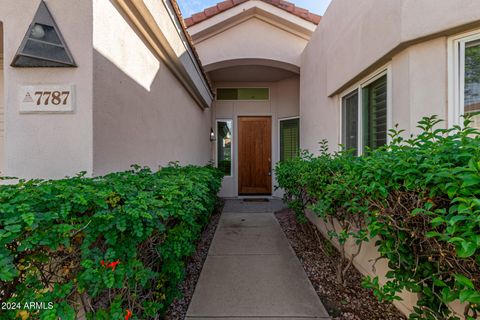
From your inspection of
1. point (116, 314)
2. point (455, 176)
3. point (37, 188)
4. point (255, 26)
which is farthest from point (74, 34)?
point (255, 26)

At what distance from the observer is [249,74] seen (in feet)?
23.0

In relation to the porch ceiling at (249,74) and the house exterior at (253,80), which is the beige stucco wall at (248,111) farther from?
the porch ceiling at (249,74)

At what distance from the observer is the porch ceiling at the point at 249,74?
6.63 meters

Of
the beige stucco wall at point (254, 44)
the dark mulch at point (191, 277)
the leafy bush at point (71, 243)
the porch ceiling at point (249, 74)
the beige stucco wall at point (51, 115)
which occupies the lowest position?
the dark mulch at point (191, 277)

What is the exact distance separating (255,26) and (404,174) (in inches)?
231

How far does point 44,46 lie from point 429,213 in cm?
288

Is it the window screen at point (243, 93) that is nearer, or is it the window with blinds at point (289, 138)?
the window with blinds at point (289, 138)

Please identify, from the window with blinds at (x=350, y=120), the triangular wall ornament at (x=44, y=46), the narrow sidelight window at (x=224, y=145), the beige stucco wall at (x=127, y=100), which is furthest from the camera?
the narrow sidelight window at (x=224, y=145)

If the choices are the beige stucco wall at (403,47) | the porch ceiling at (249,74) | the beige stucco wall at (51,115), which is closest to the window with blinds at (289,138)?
the porch ceiling at (249,74)

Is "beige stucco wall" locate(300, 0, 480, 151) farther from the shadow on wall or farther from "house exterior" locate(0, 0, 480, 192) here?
the shadow on wall

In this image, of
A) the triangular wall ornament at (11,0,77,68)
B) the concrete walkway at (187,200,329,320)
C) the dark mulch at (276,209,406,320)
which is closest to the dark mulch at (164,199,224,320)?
the concrete walkway at (187,200,329,320)

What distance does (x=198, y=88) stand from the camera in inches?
190

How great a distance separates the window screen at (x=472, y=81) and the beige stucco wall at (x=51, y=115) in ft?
11.1

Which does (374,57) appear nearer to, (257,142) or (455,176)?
(455,176)
